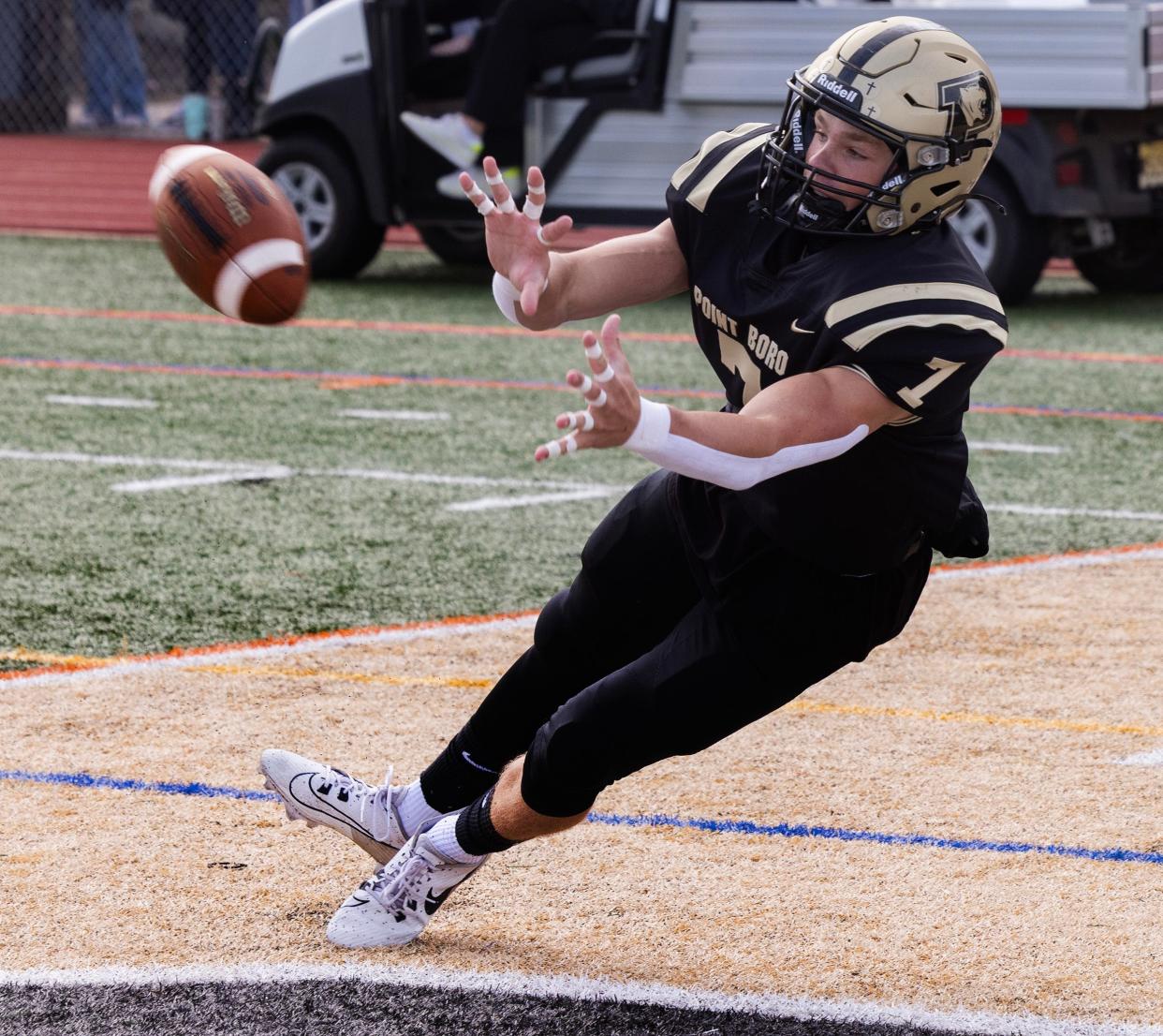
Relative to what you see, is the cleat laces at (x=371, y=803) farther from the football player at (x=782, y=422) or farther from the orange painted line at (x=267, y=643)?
the orange painted line at (x=267, y=643)

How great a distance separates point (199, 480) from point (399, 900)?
3.93 m

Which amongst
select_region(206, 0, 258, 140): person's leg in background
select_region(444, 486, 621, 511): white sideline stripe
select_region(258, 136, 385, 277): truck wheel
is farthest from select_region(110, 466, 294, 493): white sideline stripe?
select_region(206, 0, 258, 140): person's leg in background

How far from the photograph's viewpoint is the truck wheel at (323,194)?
11867 mm

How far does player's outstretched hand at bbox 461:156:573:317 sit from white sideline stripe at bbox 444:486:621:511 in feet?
11.1

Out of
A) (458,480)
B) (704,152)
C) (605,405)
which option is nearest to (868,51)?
(704,152)

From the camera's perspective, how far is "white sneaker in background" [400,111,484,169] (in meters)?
11.1

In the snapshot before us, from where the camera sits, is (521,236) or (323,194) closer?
(521,236)

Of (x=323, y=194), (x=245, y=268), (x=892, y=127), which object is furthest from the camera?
(x=323, y=194)

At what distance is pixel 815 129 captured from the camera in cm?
329

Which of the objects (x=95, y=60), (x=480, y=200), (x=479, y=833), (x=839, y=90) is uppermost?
(x=839, y=90)

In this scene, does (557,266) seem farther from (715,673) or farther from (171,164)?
(171,164)

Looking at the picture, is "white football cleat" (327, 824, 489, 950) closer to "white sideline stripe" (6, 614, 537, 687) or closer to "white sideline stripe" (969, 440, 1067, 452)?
"white sideline stripe" (6, 614, 537, 687)

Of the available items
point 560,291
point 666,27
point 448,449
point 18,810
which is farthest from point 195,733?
point 666,27

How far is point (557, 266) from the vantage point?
3.52 m
